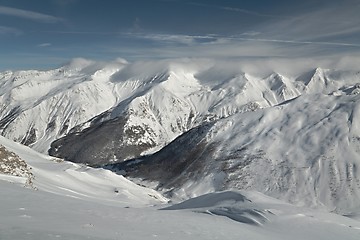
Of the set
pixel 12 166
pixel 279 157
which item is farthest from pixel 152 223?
pixel 279 157

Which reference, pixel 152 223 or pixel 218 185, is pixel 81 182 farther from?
pixel 218 185

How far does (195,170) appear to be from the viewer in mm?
150500

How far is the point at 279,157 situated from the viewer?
470 ft

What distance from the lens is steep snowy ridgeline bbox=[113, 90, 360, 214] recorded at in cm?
12250

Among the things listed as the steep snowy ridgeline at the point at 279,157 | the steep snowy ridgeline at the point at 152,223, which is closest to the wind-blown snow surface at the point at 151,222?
the steep snowy ridgeline at the point at 152,223

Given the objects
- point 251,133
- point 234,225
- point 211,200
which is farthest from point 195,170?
point 234,225

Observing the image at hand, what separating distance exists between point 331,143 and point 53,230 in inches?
5525

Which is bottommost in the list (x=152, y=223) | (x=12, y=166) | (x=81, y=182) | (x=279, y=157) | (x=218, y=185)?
(x=218, y=185)

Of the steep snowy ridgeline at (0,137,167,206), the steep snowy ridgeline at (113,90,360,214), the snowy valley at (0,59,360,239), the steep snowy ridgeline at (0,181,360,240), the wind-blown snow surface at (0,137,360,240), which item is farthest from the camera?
the steep snowy ridgeline at (113,90,360,214)

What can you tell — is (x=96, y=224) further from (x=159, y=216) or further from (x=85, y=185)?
(x=85, y=185)

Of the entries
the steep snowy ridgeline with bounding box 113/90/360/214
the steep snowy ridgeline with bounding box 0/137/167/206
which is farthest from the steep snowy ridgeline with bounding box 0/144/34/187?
the steep snowy ridgeline with bounding box 113/90/360/214

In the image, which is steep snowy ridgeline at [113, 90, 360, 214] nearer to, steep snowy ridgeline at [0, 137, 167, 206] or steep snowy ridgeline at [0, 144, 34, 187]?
steep snowy ridgeline at [0, 137, 167, 206]

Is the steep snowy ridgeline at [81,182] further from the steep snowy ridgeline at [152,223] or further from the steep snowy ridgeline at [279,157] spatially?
the steep snowy ridgeline at [279,157]

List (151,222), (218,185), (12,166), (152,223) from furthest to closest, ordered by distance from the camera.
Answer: (218,185)
(12,166)
(151,222)
(152,223)
